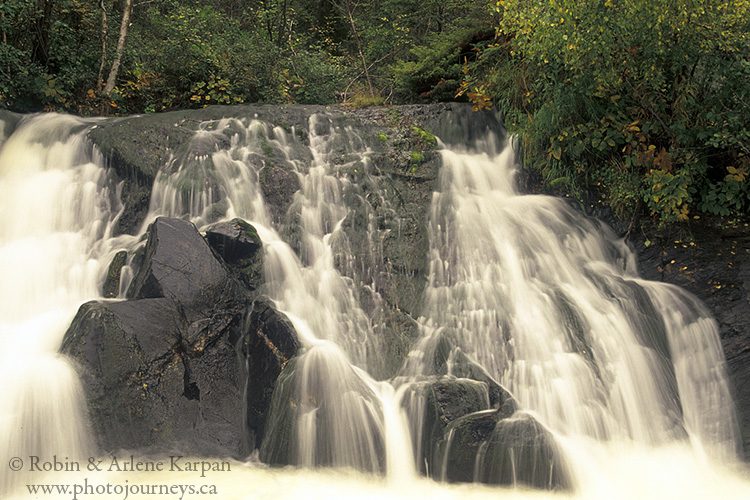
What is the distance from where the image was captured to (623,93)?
7.77 m

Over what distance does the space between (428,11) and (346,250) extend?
10.9m

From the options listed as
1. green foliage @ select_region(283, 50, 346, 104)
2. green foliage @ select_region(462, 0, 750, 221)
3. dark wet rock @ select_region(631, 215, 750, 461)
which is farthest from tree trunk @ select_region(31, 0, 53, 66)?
dark wet rock @ select_region(631, 215, 750, 461)

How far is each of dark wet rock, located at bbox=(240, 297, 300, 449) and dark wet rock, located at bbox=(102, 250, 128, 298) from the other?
1711 millimetres

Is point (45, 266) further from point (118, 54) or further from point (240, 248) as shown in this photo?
point (118, 54)

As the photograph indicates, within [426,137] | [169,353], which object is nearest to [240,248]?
[169,353]

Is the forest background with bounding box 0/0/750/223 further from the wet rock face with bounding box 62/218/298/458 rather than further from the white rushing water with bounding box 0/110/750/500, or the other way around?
the wet rock face with bounding box 62/218/298/458

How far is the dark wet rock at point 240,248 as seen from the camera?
6.54 meters

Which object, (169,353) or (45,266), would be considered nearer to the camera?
(169,353)

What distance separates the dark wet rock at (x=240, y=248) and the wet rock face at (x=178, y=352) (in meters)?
0.21

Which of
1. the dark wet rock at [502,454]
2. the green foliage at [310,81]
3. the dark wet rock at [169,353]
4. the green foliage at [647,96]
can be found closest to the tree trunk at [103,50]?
the green foliage at [310,81]

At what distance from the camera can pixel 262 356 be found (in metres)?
5.84

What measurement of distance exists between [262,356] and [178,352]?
0.88 metres

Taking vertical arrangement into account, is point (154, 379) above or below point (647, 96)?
below

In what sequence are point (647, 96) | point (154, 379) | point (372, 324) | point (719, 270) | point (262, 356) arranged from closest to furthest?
point (154, 379)
point (262, 356)
point (372, 324)
point (719, 270)
point (647, 96)
